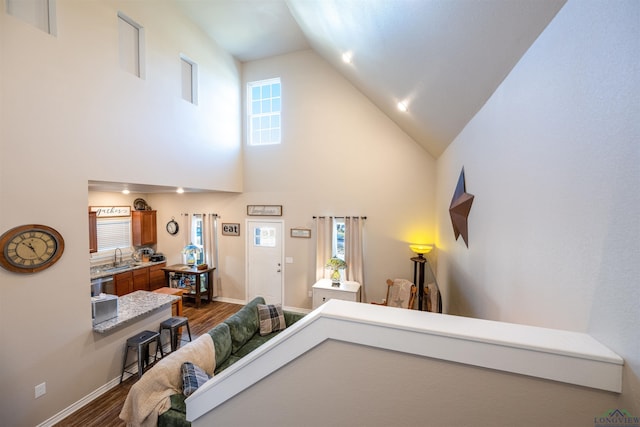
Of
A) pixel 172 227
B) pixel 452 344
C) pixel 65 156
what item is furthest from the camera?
pixel 172 227

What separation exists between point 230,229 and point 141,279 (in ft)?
7.07

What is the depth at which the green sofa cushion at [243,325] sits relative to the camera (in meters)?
3.26

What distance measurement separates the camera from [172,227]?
6121 millimetres

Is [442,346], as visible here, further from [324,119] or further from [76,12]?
[324,119]

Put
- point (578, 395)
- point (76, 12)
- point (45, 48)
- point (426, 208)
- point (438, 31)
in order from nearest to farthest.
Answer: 1. point (578, 395)
2. point (438, 31)
3. point (45, 48)
4. point (76, 12)
5. point (426, 208)

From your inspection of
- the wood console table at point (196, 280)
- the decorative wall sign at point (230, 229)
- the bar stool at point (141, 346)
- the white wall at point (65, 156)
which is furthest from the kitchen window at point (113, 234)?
the bar stool at point (141, 346)

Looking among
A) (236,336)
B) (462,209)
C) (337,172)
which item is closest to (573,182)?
(462,209)

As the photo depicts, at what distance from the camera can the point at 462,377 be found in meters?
0.76

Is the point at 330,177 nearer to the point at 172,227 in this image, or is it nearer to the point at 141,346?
the point at 141,346

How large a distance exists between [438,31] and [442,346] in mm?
1807

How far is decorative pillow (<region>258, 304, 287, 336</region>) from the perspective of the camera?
3695 millimetres

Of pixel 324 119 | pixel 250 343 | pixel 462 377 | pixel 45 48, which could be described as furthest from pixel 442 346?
pixel 324 119

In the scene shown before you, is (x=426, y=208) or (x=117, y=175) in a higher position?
(x=117, y=175)

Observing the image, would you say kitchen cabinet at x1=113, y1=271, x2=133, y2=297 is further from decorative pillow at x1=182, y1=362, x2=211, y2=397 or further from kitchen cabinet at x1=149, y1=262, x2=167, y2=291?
decorative pillow at x1=182, y1=362, x2=211, y2=397
